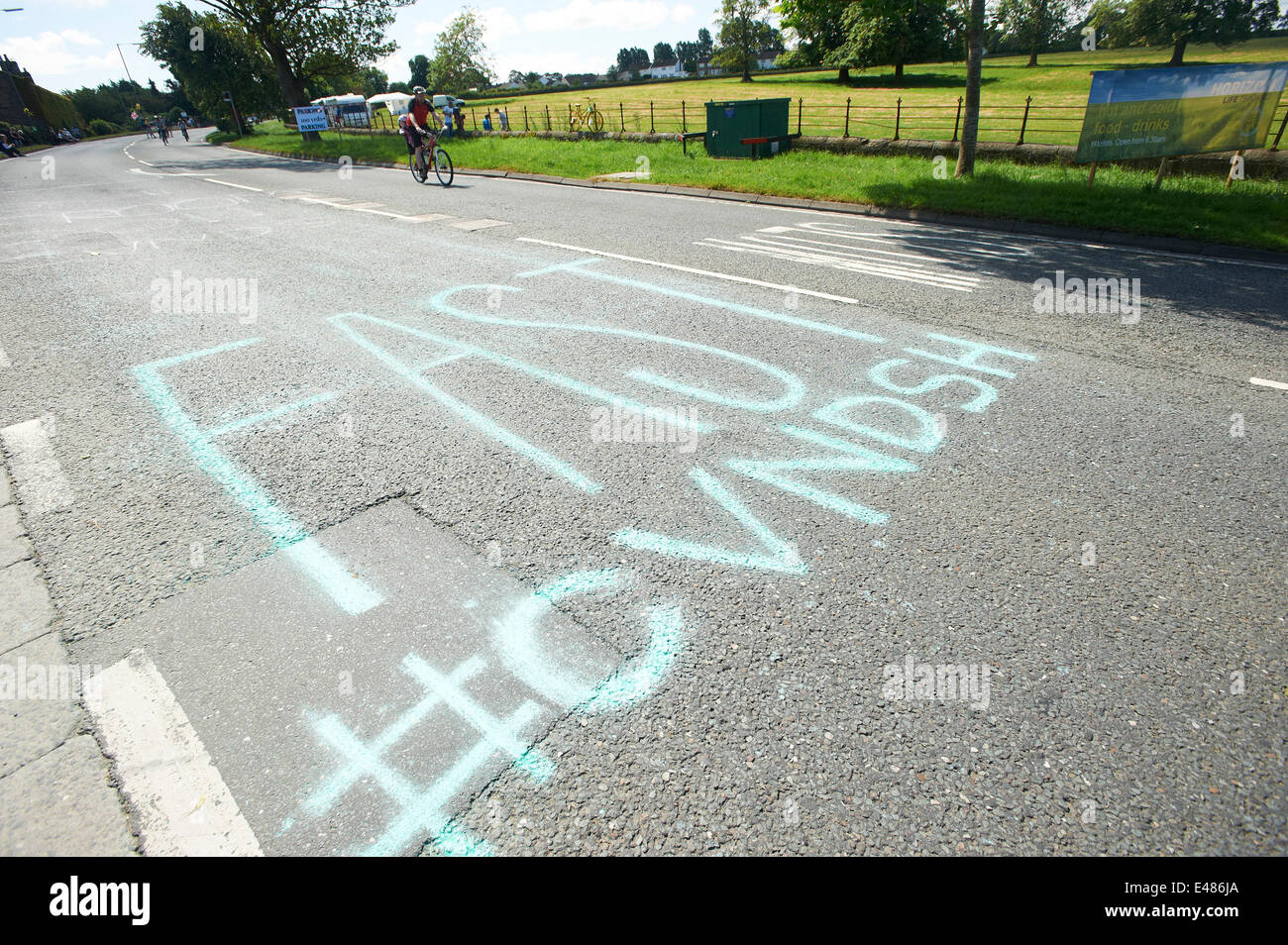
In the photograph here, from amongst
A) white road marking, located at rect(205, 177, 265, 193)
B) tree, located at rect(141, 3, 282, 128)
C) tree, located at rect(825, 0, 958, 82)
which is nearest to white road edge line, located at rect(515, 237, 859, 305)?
white road marking, located at rect(205, 177, 265, 193)

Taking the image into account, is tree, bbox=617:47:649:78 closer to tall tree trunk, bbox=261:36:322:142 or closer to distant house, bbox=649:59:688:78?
distant house, bbox=649:59:688:78

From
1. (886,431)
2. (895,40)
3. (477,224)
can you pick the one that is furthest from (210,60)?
(886,431)

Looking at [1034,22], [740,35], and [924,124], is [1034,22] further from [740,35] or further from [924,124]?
[924,124]

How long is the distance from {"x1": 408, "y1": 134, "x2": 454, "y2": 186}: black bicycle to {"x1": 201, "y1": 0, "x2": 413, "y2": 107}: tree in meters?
22.5

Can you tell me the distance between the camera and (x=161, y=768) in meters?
2.26

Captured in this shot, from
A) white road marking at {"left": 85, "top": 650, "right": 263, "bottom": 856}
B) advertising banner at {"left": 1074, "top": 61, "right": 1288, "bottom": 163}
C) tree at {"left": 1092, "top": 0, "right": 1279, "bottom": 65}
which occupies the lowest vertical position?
white road marking at {"left": 85, "top": 650, "right": 263, "bottom": 856}

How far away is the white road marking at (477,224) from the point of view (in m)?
11.0

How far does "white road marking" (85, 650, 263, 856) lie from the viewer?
6.69 feet

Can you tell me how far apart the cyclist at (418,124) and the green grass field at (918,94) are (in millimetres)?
9193

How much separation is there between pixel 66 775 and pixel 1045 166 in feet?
54.9

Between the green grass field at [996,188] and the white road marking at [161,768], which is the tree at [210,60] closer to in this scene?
the green grass field at [996,188]

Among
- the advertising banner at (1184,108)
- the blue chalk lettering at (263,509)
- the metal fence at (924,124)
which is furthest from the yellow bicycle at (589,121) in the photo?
the blue chalk lettering at (263,509)

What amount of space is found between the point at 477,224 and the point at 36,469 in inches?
332
